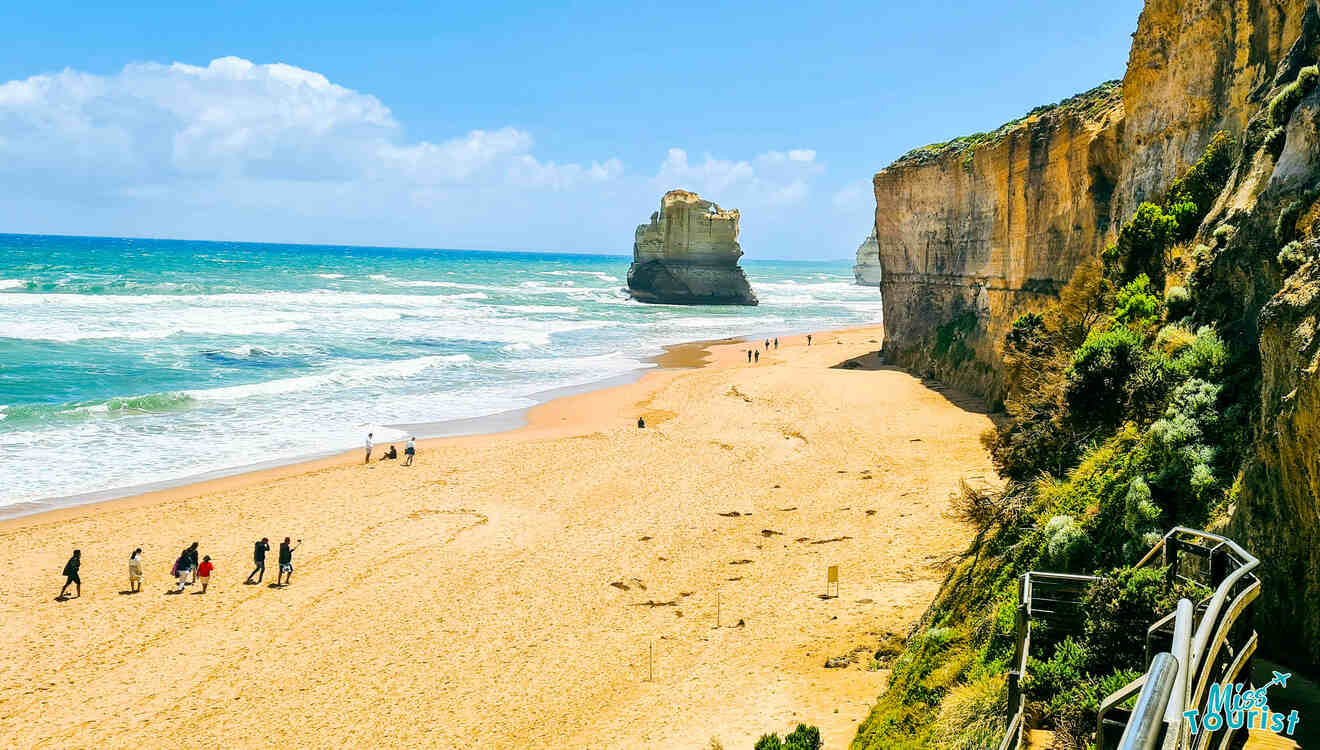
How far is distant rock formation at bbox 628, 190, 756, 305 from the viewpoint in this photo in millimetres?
81562

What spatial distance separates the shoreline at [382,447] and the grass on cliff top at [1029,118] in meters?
15.0

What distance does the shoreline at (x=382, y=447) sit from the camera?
20422mm

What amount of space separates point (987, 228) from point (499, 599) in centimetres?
2345

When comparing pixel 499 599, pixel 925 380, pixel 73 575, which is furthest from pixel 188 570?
pixel 925 380

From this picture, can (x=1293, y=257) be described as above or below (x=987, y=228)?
below

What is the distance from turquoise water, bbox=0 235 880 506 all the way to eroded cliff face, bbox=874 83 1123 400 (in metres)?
14.8

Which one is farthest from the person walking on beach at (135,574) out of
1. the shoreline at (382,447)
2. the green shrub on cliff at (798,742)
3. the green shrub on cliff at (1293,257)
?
the green shrub on cliff at (1293,257)

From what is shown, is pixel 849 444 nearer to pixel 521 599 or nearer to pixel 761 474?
pixel 761 474

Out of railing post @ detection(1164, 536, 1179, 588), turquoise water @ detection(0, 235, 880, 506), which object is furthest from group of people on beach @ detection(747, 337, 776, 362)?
railing post @ detection(1164, 536, 1179, 588)

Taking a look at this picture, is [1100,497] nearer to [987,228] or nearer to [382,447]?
[382,447]

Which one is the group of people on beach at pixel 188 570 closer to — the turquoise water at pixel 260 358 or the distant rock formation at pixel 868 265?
the turquoise water at pixel 260 358

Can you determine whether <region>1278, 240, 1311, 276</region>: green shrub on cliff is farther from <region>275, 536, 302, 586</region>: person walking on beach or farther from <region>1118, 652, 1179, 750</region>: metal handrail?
<region>275, 536, 302, 586</region>: person walking on beach

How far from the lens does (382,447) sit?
86.1 ft

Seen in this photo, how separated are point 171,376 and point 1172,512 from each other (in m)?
37.8
